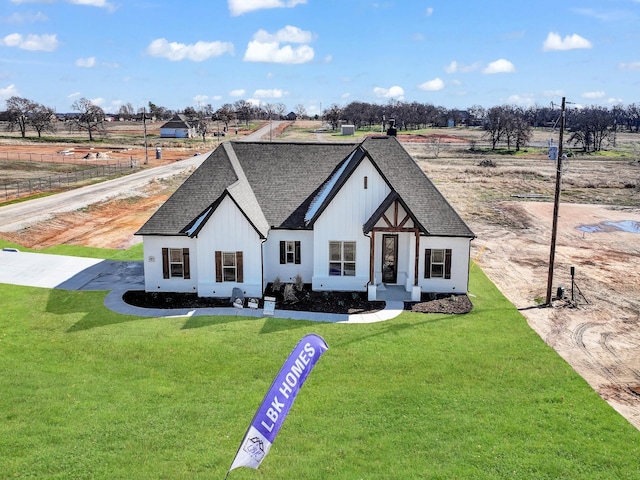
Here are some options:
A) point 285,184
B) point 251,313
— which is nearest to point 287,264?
point 251,313

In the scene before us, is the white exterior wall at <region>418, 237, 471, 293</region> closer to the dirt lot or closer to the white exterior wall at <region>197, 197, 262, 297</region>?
the dirt lot

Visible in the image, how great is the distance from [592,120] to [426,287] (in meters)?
121

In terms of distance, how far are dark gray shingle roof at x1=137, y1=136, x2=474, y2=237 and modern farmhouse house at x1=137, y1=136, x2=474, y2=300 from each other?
6 cm

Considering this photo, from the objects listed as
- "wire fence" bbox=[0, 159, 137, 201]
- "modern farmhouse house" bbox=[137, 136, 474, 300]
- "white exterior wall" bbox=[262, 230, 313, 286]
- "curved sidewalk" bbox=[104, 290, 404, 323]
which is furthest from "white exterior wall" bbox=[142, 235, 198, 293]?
"wire fence" bbox=[0, 159, 137, 201]

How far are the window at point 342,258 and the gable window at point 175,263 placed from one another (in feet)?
22.3

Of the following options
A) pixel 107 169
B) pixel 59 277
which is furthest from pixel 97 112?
pixel 59 277

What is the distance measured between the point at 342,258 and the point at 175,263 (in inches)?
311

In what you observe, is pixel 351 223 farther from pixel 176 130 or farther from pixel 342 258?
pixel 176 130

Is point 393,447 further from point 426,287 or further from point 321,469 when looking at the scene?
point 426,287

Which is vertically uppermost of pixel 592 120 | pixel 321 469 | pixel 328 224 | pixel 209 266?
pixel 592 120

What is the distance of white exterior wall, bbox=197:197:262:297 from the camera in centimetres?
2411

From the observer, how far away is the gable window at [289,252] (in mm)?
26170

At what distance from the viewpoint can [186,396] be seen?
612 inches

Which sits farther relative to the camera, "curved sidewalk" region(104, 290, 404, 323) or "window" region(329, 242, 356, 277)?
"window" region(329, 242, 356, 277)
